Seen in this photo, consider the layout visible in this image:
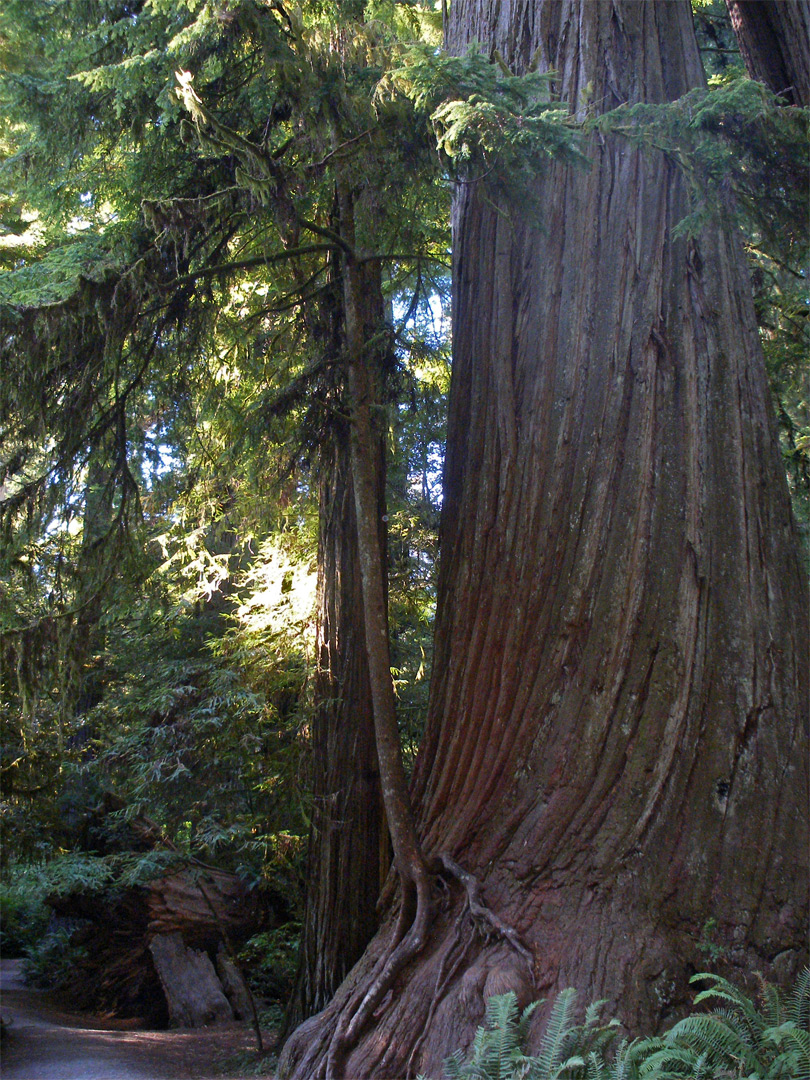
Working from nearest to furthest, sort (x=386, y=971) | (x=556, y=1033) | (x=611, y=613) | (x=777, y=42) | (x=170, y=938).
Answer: (x=556, y=1033) → (x=386, y=971) → (x=611, y=613) → (x=777, y=42) → (x=170, y=938)

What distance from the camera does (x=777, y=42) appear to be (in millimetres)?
6266

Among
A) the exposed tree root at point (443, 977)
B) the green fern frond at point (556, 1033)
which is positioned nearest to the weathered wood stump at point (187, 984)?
the exposed tree root at point (443, 977)

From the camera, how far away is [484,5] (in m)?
6.43

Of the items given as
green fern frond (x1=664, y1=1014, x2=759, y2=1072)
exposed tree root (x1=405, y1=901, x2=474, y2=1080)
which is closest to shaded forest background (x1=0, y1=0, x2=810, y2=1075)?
green fern frond (x1=664, y1=1014, x2=759, y2=1072)

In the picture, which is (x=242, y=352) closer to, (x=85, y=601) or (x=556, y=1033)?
(x=85, y=601)

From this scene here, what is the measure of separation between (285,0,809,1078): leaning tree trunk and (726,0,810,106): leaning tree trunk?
85 centimetres

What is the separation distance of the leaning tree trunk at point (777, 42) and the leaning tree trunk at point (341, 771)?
11.0 feet

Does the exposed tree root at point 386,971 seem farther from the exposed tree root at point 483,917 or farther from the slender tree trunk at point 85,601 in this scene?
the slender tree trunk at point 85,601

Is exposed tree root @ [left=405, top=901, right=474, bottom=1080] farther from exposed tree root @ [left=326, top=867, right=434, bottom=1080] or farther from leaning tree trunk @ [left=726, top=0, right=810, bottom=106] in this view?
leaning tree trunk @ [left=726, top=0, right=810, bottom=106]

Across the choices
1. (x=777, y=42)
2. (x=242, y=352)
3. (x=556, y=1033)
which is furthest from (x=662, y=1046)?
(x=777, y=42)

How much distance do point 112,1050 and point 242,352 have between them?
239 inches

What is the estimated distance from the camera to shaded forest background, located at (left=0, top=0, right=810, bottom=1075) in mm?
4699

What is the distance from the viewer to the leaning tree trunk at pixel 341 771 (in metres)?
5.86

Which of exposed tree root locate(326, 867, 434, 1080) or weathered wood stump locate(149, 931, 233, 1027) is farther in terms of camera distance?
weathered wood stump locate(149, 931, 233, 1027)
